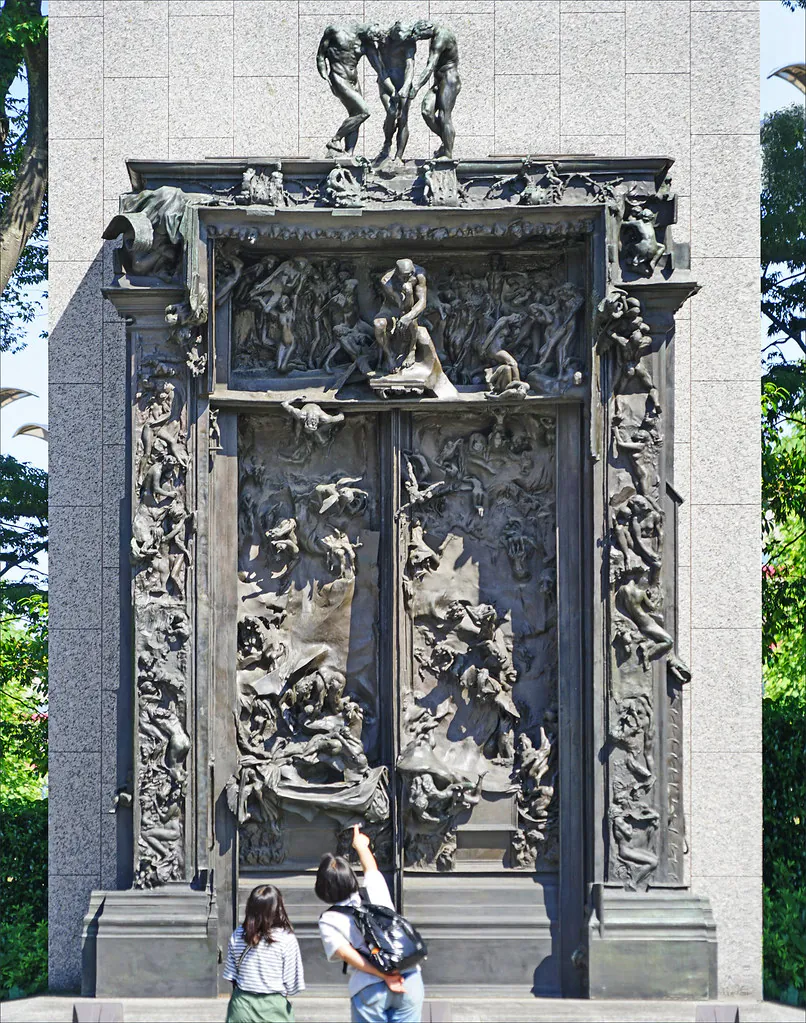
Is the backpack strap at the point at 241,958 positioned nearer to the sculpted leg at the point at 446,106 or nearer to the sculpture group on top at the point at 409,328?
the sculpture group on top at the point at 409,328

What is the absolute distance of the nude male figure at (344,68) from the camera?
11641mm

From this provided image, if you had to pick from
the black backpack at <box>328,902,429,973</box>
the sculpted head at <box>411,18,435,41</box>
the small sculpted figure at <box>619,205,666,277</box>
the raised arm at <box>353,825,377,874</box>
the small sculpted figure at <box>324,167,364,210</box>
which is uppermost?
the sculpted head at <box>411,18,435,41</box>

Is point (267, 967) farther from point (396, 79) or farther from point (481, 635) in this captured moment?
point (396, 79)

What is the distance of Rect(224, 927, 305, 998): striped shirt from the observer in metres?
8.60

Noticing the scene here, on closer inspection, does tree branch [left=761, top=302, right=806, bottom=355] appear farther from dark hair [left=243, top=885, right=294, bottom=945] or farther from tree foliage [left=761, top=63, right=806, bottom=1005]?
dark hair [left=243, top=885, right=294, bottom=945]

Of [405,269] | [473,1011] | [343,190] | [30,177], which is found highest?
[30,177]

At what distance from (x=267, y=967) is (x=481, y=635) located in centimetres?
377

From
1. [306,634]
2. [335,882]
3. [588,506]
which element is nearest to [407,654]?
[306,634]

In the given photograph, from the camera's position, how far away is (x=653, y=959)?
11.1 meters

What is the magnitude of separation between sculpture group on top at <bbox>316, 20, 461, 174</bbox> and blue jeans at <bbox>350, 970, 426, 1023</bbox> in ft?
19.7

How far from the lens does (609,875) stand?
446 inches

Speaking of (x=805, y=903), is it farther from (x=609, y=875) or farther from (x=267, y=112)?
(x=267, y=112)

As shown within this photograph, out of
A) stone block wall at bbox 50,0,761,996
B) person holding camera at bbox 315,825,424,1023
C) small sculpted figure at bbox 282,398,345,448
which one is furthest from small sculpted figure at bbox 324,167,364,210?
person holding camera at bbox 315,825,424,1023

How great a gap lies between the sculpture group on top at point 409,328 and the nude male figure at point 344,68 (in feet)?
3.36
